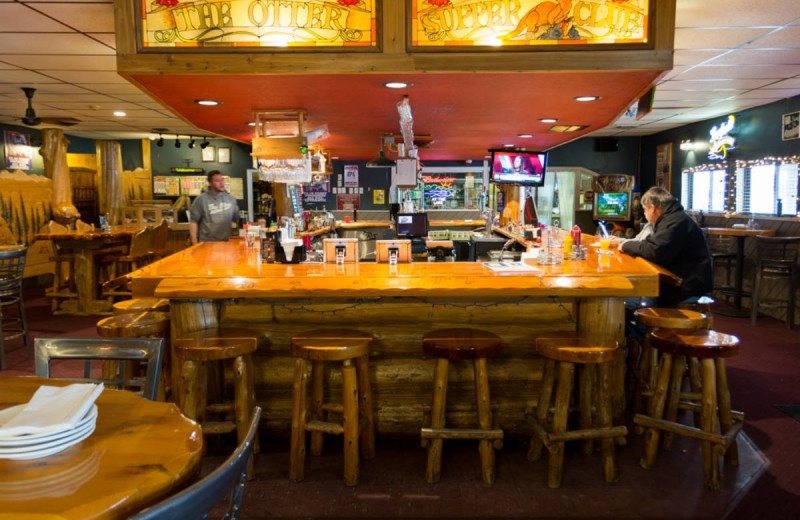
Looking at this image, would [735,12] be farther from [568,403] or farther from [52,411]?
[52,411]

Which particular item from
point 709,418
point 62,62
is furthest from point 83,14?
point 709,418

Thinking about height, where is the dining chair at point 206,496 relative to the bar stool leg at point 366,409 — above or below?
above

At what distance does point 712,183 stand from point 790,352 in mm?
5173

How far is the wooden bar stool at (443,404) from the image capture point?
10.0 ft

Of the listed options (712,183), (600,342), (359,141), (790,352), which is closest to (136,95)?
(359,141)

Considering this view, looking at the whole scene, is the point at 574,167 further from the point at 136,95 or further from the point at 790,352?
the point at 136,95

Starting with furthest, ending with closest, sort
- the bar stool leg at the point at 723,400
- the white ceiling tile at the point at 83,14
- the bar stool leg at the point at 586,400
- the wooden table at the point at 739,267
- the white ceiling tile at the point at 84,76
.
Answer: the wooden table at the point at 739,267, the white ceiling tile at the point at 84,76, the white ceiling tile at the point at 83,14, the bar stool leg at the point at 586,400, the bar stool leg at the point at 723,400

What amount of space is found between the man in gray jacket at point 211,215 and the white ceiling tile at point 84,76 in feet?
4.71

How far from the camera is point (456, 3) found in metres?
3.48

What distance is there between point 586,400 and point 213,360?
6.76 ft

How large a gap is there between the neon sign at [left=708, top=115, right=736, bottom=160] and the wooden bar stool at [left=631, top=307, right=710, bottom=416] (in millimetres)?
6378

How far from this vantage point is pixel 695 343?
3051mm

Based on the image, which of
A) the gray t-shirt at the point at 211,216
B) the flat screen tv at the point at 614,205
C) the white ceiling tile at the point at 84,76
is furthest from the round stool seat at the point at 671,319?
the flat screen tv at the point at 614,205

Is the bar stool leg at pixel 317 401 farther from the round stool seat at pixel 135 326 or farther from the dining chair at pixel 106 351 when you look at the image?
the dining chair at pixel 106 351
